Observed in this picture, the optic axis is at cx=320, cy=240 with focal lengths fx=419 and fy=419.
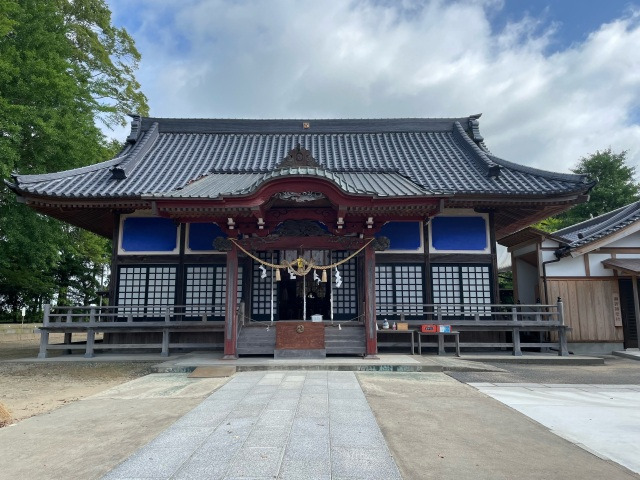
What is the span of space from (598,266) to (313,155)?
10850 mm

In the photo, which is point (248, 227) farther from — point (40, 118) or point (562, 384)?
point (40, 118)

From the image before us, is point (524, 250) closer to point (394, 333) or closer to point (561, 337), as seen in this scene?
point (561, 337)

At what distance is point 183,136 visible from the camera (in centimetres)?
1811

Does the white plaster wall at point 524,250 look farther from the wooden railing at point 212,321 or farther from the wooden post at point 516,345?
the wooden post at point 516,345

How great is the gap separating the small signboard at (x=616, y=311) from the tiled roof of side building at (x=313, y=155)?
4.32 metres

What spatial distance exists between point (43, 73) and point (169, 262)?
8958 millimetres

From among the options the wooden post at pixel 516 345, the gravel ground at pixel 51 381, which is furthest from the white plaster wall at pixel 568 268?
the gravel ground at pixel 51 381

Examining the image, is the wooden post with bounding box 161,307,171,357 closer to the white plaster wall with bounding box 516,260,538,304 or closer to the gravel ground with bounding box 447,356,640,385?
the gravel ground with bounding box 447,356,640,385

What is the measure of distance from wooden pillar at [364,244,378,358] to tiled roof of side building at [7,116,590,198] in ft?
7.58

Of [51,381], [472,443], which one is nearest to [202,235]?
[51,381]

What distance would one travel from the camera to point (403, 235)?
1394cm

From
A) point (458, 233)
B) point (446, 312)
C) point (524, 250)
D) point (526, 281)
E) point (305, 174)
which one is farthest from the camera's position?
point (526, 281)

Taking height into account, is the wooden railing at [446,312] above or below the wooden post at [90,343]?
above

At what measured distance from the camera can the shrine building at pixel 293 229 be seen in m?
11.3
